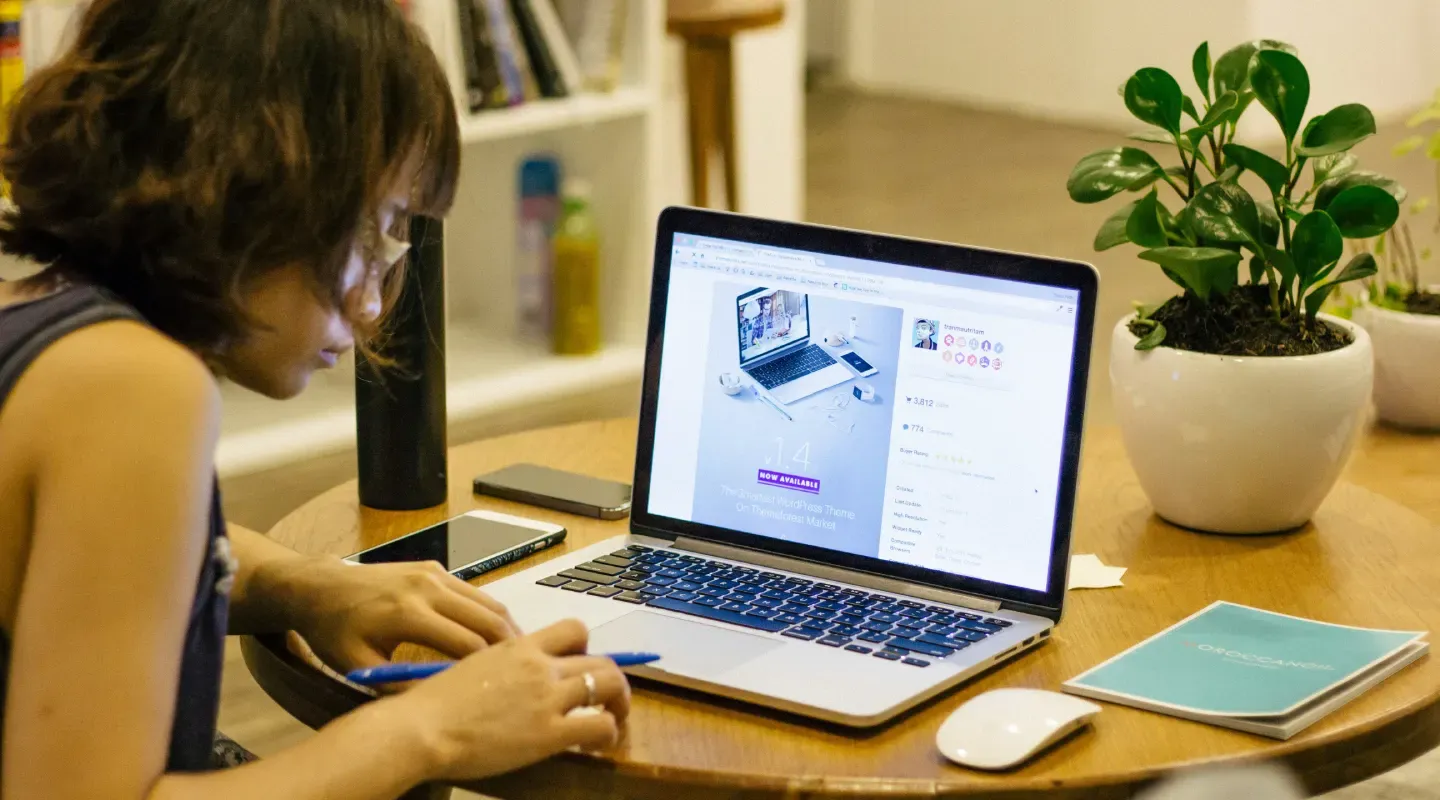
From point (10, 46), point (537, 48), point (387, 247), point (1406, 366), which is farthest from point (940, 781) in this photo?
point (537, 48)

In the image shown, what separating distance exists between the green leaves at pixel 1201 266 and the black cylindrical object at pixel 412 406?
572 mm

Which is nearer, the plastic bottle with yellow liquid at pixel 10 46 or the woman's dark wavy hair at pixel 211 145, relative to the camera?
the woman's dark wavy hair at pixel 211 145

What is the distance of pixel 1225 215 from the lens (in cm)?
134

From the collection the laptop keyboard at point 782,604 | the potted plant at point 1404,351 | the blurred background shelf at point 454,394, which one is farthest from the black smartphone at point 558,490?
the blurred background shelf at point 454,394

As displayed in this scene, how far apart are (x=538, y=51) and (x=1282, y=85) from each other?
6.47 ft

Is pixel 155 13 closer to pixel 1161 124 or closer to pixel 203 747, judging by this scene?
pixel 203 747

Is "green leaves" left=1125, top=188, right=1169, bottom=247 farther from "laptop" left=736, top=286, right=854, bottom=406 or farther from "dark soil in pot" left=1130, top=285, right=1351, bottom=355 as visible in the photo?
"laptop" left=736, top=286, right=854, bottom=406

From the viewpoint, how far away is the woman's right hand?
0.94m

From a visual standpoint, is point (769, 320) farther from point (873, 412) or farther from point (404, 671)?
point (404, 671)

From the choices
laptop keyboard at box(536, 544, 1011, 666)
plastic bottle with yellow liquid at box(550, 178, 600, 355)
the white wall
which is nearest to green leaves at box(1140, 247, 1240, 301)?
laptop keyboard at box(536, 544, 1011, 666)

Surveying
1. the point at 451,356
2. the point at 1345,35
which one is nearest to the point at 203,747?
the point at 451,356

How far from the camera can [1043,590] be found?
1.18 meters

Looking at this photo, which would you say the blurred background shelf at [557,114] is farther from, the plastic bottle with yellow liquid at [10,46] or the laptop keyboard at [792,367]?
the laptop keyboard at [792,367]

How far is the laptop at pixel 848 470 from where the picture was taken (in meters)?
1.15
